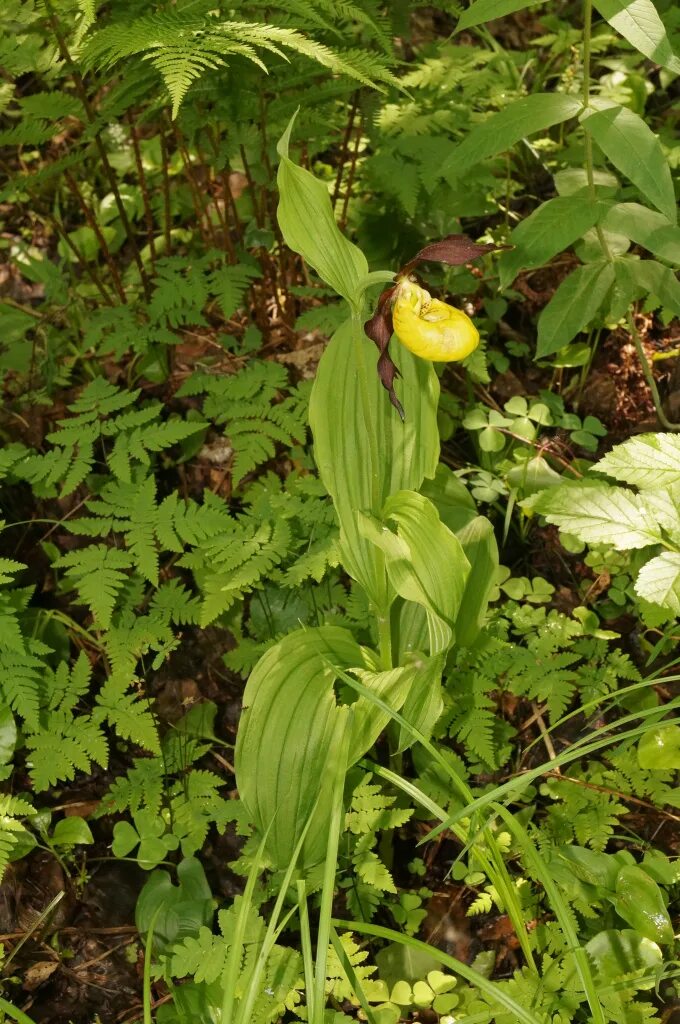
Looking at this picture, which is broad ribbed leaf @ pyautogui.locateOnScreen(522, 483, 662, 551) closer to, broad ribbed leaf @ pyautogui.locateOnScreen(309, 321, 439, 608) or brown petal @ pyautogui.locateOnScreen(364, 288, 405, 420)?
broad ribbed leaf @ pyautogui.locateOnScreen(309, 321, 439, 608)

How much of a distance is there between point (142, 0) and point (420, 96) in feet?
3.32

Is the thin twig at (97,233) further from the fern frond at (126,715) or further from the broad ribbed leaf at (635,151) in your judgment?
the broad ribbed leaf at (635,151)

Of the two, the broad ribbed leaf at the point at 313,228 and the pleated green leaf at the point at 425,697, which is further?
the pleated green leaf at the point at 425,697

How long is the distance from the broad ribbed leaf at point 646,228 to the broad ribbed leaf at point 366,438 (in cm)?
66

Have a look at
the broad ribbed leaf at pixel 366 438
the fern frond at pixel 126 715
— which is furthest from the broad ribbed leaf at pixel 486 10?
the fern frond at pixel 126 715

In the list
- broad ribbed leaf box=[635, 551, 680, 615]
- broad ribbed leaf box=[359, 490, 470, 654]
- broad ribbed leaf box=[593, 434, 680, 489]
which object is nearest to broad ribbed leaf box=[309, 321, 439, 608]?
broad ribbed leaf box=[359, 490, 470, 654]

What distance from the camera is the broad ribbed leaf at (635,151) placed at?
1.70m

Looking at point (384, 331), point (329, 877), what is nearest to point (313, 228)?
point (384, 331)

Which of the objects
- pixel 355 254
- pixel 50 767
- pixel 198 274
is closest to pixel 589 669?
pixel 355 254

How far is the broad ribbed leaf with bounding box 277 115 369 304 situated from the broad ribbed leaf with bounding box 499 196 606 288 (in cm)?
65

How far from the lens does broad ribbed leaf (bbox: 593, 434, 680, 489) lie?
1771mm

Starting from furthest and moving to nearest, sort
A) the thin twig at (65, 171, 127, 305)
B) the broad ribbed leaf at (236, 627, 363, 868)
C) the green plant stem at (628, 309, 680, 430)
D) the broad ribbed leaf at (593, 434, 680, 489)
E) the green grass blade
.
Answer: the thin twig at (65, 171, 127, 305) → the green plant stem at (628, 309, 680, 430) → the broad ribbed leaf at (593, 434, 680, 489) → the broad ribbed leaf at (236, 627, 363, 868) → the green grass blade

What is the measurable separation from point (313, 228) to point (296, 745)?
3.35 feet

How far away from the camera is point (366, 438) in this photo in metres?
1.76
